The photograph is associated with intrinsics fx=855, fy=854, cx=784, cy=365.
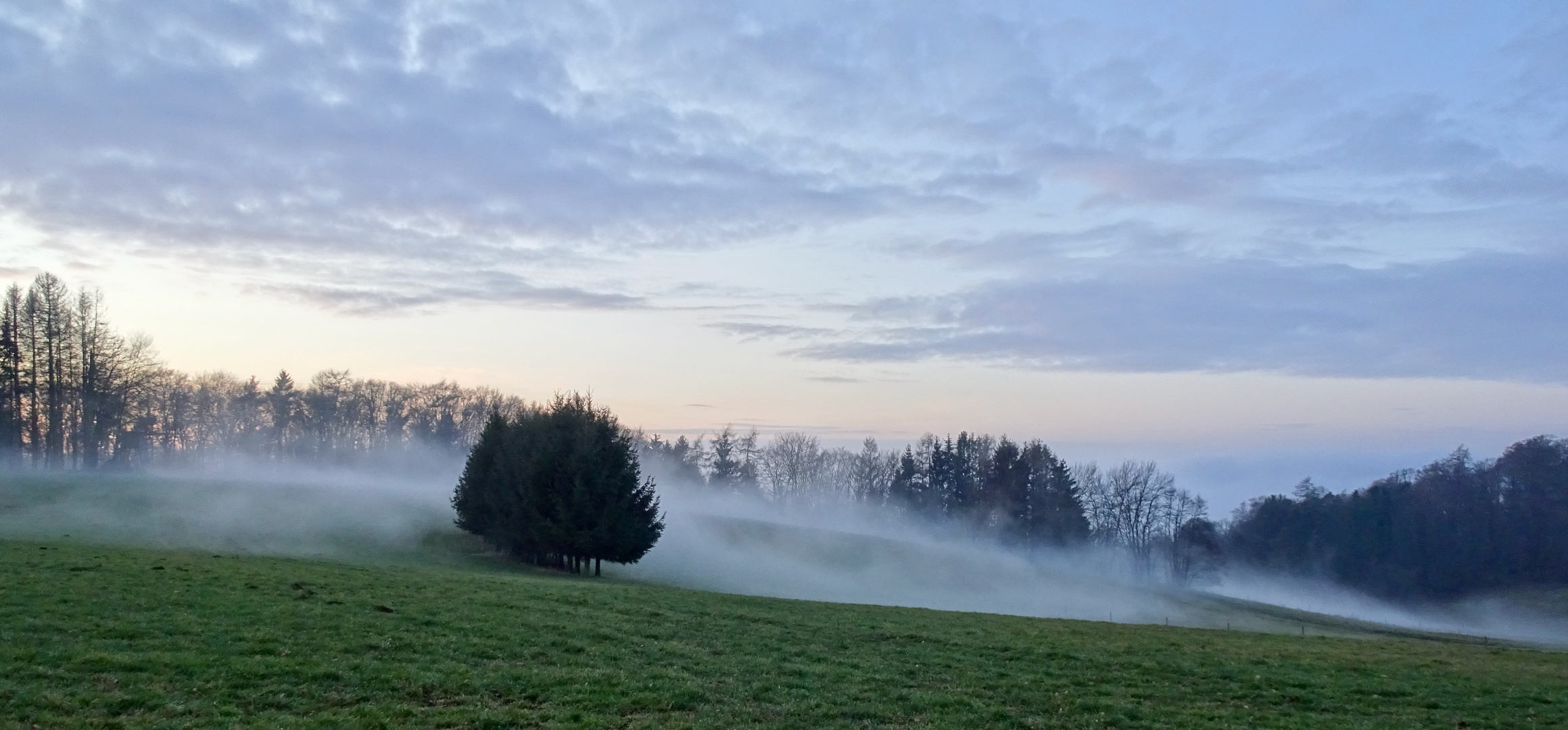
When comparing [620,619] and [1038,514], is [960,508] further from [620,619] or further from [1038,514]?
[620,619]

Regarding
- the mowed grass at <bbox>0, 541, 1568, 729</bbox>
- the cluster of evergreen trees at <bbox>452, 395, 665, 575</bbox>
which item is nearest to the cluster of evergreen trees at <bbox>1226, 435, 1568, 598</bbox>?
the mowed grass at <bbox>0, 541, 1568, 729</bbox>

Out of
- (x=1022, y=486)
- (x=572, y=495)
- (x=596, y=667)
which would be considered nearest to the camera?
(x=596, y=667)

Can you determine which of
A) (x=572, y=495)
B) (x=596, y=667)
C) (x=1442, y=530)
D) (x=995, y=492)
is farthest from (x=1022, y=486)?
(x=596, y=667)

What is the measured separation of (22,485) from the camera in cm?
5431

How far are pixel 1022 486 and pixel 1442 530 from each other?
55.8 metres

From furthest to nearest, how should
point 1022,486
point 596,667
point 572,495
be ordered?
point 1022,486
point 572,495
point 596,667

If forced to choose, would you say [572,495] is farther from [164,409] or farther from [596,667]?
[164,409]

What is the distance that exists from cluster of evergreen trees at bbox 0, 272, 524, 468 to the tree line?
3501 centimetres

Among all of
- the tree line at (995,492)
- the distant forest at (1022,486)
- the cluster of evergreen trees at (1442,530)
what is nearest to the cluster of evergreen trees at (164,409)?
the distant forest at (1022,486)

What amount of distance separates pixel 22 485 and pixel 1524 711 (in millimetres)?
73235

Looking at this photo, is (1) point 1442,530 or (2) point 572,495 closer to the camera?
(2) point 572,495

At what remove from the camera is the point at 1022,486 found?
112000mm

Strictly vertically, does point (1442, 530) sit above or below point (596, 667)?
below

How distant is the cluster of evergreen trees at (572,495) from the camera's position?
46.1 m
